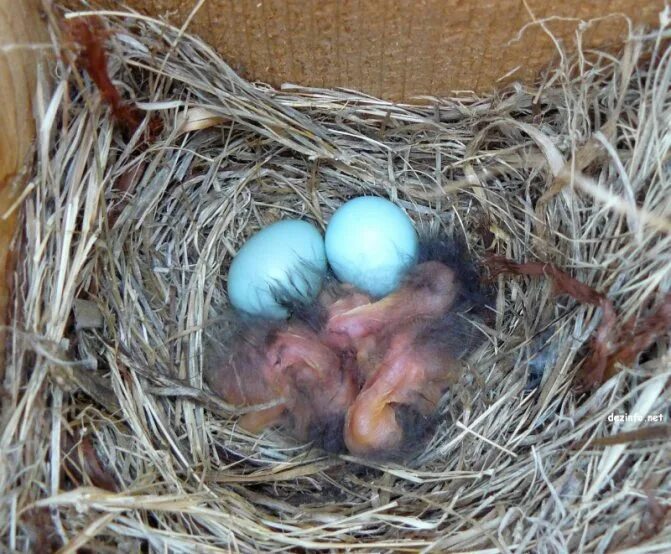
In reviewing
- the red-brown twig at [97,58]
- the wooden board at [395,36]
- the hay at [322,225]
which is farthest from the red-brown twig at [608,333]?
the red-brown twig at [97,58]

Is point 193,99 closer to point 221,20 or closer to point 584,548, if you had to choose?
point 221,20

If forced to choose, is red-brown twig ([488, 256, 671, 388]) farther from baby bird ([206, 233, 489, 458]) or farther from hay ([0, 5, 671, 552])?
baby bird ([206, 233, 489, 458])

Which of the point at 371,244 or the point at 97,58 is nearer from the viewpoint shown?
the point at 97,58

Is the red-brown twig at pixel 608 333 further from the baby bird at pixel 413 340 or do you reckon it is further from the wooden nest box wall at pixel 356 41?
the wooden nest box wall at pixel 356 41

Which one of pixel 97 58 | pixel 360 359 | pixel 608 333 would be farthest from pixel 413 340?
pixel 97 58

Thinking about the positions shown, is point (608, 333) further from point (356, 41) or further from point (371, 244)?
point (356, 41)
